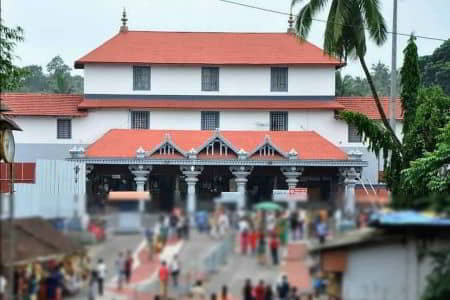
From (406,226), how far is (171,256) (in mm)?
1507

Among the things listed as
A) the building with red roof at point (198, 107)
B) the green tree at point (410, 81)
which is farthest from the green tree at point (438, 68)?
the green tree at point (410, 81)

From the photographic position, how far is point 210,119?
167 feet

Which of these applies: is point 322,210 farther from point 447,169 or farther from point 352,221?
point 447,169

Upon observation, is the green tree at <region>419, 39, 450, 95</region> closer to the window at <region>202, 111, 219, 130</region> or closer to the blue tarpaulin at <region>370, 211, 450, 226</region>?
the window at <region>202, 111, 219, 130</region>

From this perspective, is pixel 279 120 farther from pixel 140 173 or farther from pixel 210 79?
pixel 140 173

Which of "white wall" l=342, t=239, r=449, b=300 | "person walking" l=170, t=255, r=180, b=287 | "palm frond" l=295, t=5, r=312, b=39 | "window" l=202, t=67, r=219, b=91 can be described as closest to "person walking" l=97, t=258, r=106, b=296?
"person walking" l=170, t=255, r=180, b=287

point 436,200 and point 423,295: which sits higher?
point 436,200

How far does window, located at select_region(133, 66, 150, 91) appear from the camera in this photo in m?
51.3

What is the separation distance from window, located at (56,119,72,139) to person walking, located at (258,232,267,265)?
145 feet

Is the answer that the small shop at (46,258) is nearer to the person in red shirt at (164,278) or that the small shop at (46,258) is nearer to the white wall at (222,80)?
the person in red shirt at (164,278)

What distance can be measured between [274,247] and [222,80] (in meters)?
45.2

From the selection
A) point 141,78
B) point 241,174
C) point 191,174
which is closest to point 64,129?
point 141,78

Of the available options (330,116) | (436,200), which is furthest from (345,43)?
(436,200)

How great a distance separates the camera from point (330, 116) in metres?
50.7
